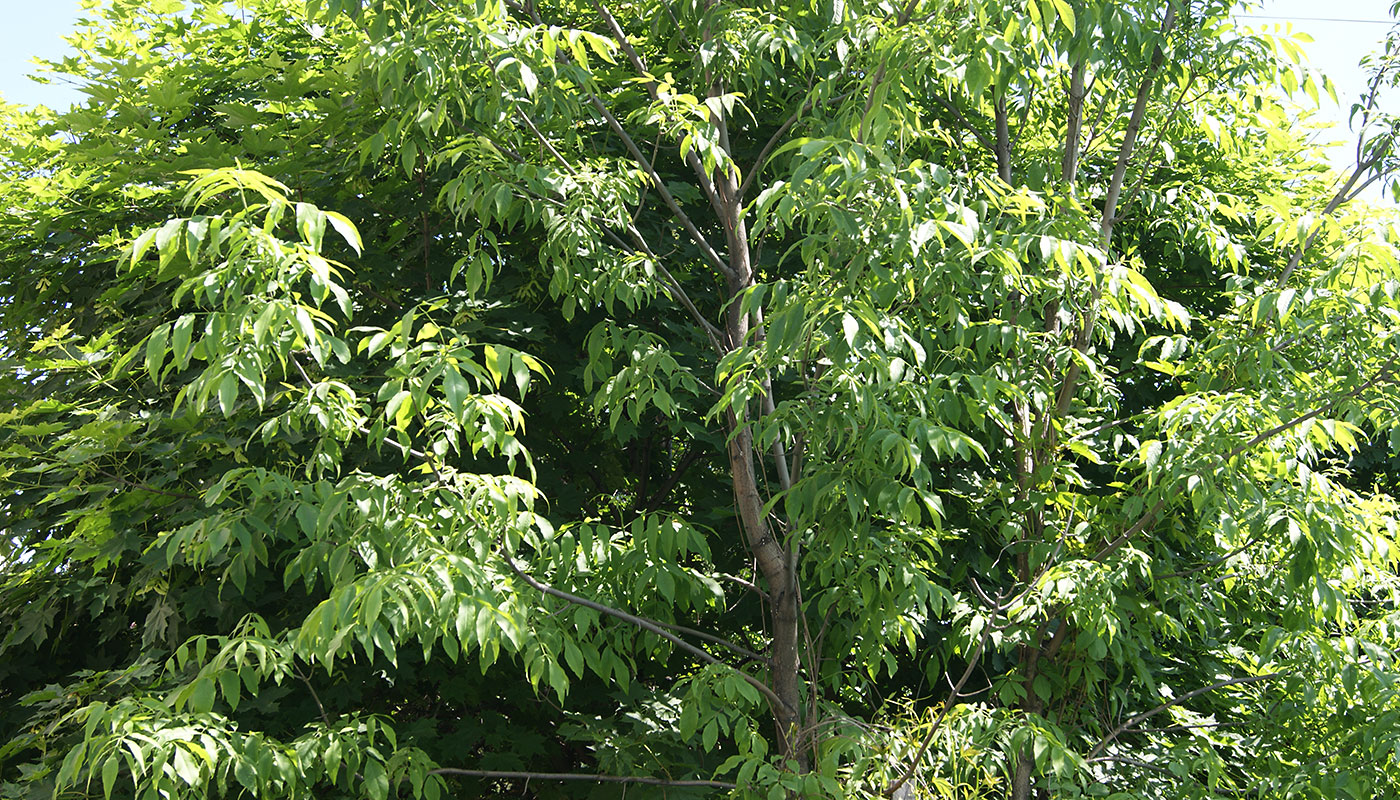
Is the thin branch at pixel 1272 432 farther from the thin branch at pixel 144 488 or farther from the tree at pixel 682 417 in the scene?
the thin branch at pixel 144 488

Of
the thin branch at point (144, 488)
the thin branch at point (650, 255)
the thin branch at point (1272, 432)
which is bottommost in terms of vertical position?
the thin branch at point (144, 488)

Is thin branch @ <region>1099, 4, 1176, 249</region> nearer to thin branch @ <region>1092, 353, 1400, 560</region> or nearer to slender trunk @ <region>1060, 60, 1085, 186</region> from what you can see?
slender trunk @ <region>1060, 60, 1085, 186</region>

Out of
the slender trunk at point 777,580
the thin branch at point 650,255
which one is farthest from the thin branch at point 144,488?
the slender trunk at point 777,580

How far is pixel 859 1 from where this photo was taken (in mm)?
2910

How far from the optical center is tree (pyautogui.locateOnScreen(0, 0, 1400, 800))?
2.33m

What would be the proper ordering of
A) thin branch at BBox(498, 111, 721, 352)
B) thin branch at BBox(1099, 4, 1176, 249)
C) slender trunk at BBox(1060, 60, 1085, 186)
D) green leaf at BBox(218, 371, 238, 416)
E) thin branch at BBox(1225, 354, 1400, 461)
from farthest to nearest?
1. slender trunk at BBox(1060, 60, 1085, 186)
2. thin branch at BBox(1099, 4, 1176, 249)
3. thin branch at BBox(498, 111, 721, 352)
4. thin branch at BBox(1225, 354, 1400, 461)
5. green leaf at BBox(218, 371, 238, 416)

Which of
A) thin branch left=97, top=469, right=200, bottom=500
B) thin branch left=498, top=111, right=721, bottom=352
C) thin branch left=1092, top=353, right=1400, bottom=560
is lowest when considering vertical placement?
thin branch left=97, top=469, right=200, bottom=500

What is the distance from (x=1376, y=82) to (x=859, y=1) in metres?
1.99

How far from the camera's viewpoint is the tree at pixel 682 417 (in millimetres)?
2330

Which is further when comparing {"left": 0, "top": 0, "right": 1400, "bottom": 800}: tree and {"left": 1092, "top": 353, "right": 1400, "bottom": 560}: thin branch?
{"left": 1092, "top": 353, "right": 1400, "bottom": 560}: thin branch

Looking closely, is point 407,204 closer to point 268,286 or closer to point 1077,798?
point 268,286

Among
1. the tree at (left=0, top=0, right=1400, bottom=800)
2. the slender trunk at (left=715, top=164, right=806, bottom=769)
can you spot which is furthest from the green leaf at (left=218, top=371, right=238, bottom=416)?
the slender trunk at (left=715, top=164, right=806, bottom=769)

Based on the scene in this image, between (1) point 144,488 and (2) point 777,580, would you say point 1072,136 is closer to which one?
(2) point 777,580

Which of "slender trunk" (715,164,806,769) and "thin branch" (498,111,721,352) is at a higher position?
"thin branch" (498,111,721,352)
